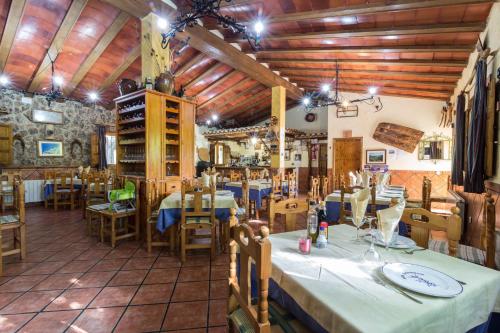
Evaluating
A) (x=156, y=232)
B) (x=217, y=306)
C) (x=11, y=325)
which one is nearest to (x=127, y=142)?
(x=156, y=232)

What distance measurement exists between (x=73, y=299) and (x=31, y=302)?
1.13 ft

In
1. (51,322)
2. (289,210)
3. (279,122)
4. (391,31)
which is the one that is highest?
(391,31)

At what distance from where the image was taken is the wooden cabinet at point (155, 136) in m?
3.82

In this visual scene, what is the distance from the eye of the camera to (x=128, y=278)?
2.70m

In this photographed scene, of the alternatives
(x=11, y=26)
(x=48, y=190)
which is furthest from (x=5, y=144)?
(x=11, y=26)

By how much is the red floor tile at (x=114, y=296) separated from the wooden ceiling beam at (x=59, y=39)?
426 centimetres

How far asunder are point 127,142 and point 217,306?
Result: 10.3 ft

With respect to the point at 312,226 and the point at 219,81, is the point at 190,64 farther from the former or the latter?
the point at 312,226

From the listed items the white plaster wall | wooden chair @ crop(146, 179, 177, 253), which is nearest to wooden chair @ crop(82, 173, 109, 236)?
wooden chair @ crop(146, 179, 177, 253)

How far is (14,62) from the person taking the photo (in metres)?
5.68

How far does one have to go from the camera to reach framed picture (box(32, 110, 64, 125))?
6.93 m

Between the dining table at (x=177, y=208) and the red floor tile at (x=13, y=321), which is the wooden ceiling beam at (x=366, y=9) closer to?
the dining table at (x=177, y=208)

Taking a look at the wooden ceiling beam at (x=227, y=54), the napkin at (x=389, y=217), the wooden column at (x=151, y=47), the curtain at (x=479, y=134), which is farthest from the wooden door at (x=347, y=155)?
the napkin at (x=389, y=217)

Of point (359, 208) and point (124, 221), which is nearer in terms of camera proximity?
point (359, 208)
